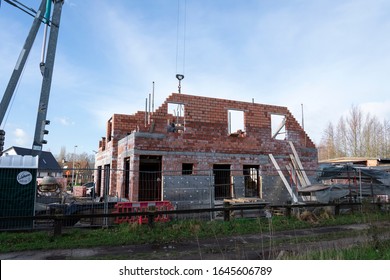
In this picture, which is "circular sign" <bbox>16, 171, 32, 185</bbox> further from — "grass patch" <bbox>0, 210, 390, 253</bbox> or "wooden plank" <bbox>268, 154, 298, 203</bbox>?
"wooden plank" <bbox>268, 154, 298, 203</bbox>

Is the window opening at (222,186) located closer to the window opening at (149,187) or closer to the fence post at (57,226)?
the window opening at (149,187)

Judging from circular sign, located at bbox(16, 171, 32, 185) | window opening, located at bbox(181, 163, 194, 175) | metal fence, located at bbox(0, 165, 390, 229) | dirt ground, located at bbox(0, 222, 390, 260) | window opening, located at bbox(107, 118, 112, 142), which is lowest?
dirt ground, located at bbox(0, 222, 390, 260)

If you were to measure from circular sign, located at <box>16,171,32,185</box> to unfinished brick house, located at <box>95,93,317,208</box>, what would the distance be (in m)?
4.15

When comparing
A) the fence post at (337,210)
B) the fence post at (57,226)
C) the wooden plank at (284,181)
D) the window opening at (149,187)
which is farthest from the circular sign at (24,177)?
the fence post at (337,210)

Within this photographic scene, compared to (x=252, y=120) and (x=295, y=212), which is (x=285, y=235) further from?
(x=252, y=120)

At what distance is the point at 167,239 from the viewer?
910cm

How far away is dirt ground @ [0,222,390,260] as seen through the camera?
7160mm

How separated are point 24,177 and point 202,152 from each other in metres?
8.30

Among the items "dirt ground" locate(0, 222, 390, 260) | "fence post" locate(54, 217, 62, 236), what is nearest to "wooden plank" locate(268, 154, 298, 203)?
"dirt ground" locate(0, 222, 390, 260)

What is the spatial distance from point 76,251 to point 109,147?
1168 cm

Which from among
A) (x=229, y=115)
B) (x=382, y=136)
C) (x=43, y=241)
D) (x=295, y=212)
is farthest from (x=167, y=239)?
(x=382, y=136)

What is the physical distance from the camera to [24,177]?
34.2 feet

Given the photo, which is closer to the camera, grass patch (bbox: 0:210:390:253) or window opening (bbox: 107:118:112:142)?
grass patch (bbox: 0:210:390:253)

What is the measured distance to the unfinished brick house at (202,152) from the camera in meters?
14.8
